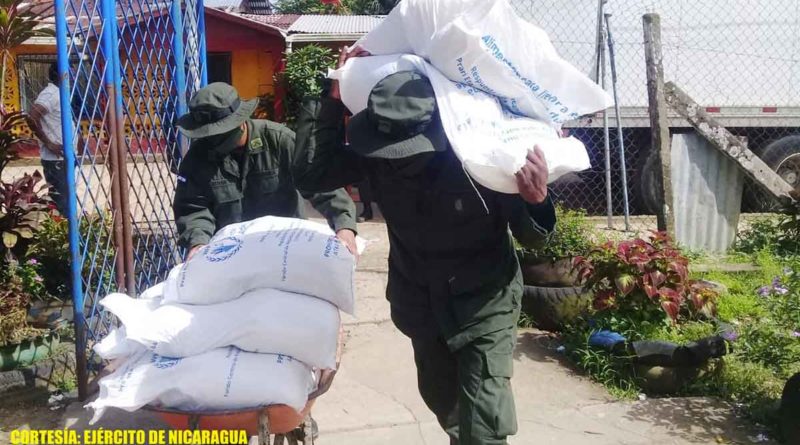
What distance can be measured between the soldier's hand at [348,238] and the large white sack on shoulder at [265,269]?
0.24m

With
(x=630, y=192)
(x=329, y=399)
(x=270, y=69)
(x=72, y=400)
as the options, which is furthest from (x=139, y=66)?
(x=270, y=69)

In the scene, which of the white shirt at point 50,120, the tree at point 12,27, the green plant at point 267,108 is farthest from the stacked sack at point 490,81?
the green plant at point 267,108

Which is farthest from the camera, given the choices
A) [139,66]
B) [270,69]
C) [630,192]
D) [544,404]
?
[270,69]

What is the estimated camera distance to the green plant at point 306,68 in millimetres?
11156

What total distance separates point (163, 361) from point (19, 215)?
294 cm

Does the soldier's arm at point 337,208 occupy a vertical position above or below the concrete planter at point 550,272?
above

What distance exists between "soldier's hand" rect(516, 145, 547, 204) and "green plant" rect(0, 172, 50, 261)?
3.51m

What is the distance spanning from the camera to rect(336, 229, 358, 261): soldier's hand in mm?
2748

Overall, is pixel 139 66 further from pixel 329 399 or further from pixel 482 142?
pixel 482 142

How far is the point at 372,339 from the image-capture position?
4.71 meters

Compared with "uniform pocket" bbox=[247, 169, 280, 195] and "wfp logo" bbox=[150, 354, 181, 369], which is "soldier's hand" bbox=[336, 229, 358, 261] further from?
"wfp logo" bbox=[150, 354, 181, 369]

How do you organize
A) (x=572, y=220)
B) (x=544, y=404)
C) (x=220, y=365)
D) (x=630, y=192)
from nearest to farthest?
(x=220, y=365), (x=544, y=404), (x=572, y=220), (x=630, y=192)

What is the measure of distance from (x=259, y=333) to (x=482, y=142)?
Answer: 87 centimetres

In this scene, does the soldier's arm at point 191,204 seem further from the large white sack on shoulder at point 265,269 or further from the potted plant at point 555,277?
the potted plant at point 555,277
